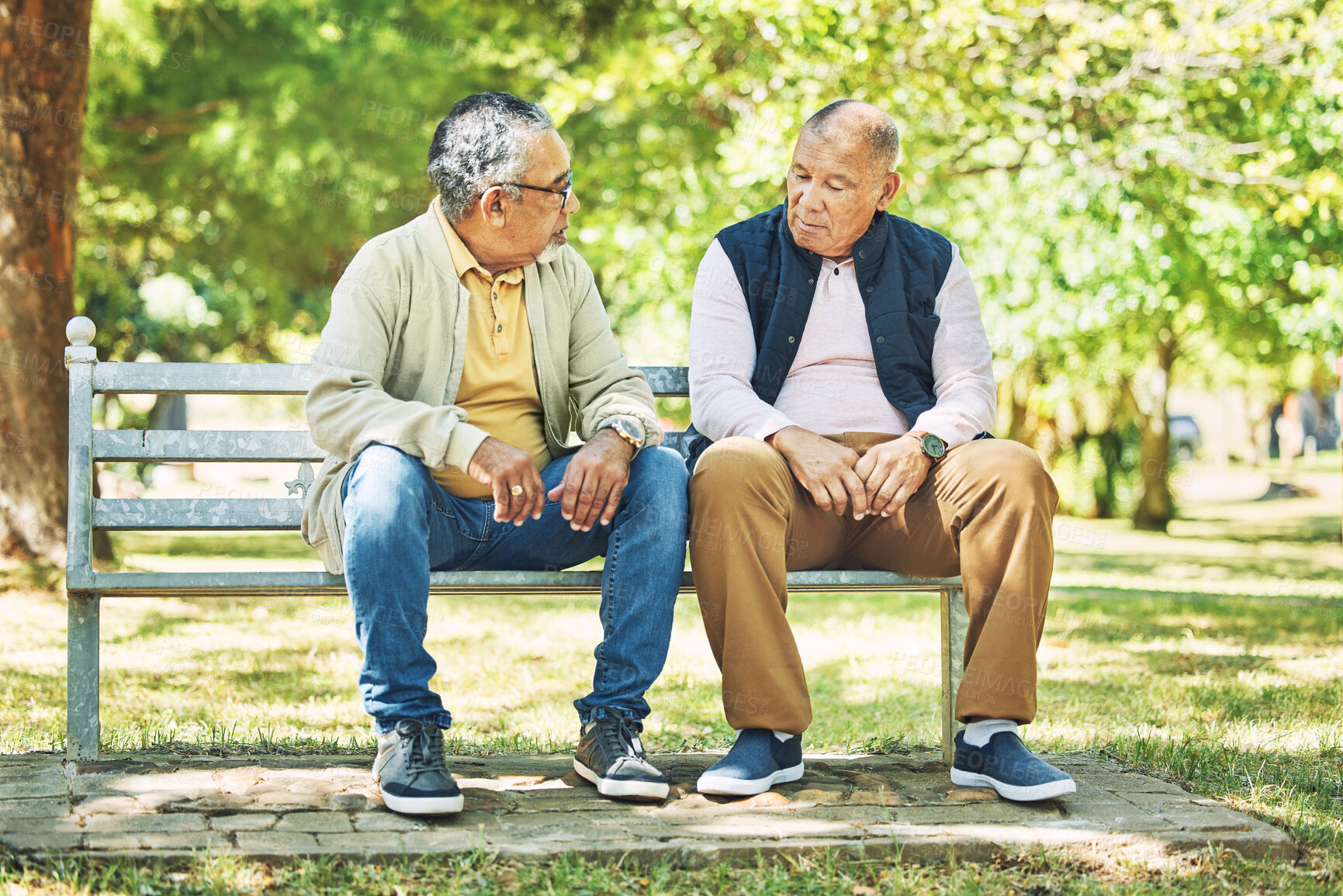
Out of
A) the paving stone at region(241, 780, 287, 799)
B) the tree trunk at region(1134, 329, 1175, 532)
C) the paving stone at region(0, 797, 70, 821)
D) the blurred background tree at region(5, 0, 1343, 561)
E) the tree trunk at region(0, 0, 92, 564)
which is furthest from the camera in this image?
the tree trunk at region(1134, 329, 1175, 532)

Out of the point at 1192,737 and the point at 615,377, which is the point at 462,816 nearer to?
the point at 615,377

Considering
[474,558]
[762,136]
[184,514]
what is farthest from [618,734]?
[762,136]

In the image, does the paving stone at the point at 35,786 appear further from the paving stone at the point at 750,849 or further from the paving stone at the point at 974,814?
the paving stone at the point at 974,814

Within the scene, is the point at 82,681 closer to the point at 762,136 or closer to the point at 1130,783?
the point at 1130,783

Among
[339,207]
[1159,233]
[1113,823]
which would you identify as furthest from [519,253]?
[339,207]

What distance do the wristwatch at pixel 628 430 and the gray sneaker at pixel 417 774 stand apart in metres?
0.79

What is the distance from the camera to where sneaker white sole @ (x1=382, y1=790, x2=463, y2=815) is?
260cm

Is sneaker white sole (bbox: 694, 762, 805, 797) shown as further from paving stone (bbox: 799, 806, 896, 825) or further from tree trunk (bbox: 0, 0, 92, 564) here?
tree trunk (bbox: 0, 0, 92, 564)

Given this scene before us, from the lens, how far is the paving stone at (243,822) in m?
2.56

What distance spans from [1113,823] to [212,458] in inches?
92.1

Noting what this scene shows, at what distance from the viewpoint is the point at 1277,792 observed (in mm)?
3117

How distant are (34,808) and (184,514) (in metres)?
0.84

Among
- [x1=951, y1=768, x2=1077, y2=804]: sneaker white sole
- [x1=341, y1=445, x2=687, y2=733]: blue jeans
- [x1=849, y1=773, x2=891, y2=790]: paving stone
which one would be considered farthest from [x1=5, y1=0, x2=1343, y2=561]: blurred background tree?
[x1=951, y1=768, x2=1077, y2=804]: sneaker white sole

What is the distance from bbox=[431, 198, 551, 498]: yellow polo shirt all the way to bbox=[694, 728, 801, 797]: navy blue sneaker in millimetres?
846
